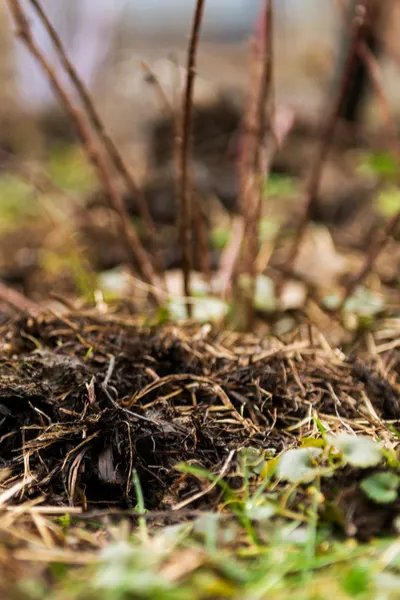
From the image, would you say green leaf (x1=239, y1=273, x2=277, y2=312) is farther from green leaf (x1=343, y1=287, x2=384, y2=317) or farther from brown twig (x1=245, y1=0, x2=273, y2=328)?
green leaf (x1=343, y1=287, x2=384, y2=317)

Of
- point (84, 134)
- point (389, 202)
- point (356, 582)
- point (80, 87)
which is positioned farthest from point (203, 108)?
point (356, 582)

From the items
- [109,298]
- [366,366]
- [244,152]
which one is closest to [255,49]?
[244,152]

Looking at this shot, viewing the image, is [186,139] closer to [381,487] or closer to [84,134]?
[84,134]

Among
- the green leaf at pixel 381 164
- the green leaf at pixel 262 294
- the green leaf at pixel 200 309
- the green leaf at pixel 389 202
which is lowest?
the green leaf at pixel 389 202

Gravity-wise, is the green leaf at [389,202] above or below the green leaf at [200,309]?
below

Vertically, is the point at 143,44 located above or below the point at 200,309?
above

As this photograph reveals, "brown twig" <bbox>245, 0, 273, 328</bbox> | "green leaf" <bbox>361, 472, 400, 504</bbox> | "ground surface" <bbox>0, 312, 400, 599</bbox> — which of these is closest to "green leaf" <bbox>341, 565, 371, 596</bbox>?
"ground surface" <bbox>0, 312, 400, 599</bbox>

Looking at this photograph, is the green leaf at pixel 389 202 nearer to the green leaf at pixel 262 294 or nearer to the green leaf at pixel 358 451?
the green leaf at pixel 262 294

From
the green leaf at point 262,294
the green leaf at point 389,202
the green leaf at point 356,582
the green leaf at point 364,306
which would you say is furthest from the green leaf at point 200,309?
the green leaf at point 389,202

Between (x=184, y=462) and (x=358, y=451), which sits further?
(x=184, y=462)
